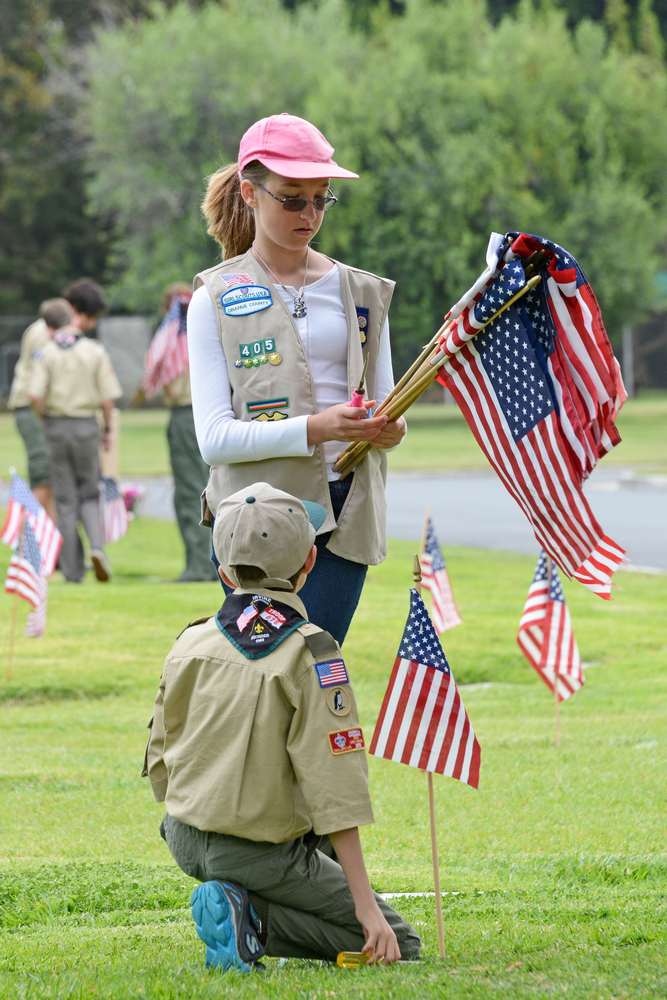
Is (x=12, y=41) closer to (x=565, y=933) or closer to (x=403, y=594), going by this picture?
(x=403, y=594)

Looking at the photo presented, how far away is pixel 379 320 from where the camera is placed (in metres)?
3.47

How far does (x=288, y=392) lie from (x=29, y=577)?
14.0 ft

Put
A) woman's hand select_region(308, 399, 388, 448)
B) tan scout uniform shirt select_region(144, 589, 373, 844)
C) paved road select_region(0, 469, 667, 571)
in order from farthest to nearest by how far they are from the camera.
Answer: paved road select_region(0, 469, 667, 571) → woman's hand select_region(308, 399, 388, 448) → tan scout uniform shirt select_region(144, 589, 373, 844)

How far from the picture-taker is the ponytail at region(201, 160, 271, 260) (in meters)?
3.54

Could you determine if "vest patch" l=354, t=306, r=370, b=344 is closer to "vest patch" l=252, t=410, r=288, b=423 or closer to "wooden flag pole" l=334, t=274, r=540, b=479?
"wooden flag pole" l=334, t=274, r=540, b=479

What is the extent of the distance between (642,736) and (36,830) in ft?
9.35

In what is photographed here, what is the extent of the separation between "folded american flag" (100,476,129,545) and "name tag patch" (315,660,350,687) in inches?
320

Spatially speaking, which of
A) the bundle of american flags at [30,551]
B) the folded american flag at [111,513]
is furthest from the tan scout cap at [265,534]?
the folded american flag at [111,513]

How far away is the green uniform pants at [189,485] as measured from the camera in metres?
10.3

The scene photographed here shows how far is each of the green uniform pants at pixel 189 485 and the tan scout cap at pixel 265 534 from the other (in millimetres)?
7281

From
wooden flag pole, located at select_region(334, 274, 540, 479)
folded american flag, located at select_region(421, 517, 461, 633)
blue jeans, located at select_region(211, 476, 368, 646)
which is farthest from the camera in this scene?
folded american flag, located at select_region(421, 517, 461, 633)

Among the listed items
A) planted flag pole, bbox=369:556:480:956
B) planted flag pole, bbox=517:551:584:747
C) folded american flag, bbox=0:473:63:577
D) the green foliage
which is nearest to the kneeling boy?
planted flag pole, bbox=369:556:480:956

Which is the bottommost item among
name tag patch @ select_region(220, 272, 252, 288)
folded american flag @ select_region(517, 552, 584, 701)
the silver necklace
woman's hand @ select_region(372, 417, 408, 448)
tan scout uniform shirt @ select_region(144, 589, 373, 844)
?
folded american flag @ select_region(517, 552, 584, 701)

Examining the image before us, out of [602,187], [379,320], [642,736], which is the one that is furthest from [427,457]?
[379,320]
